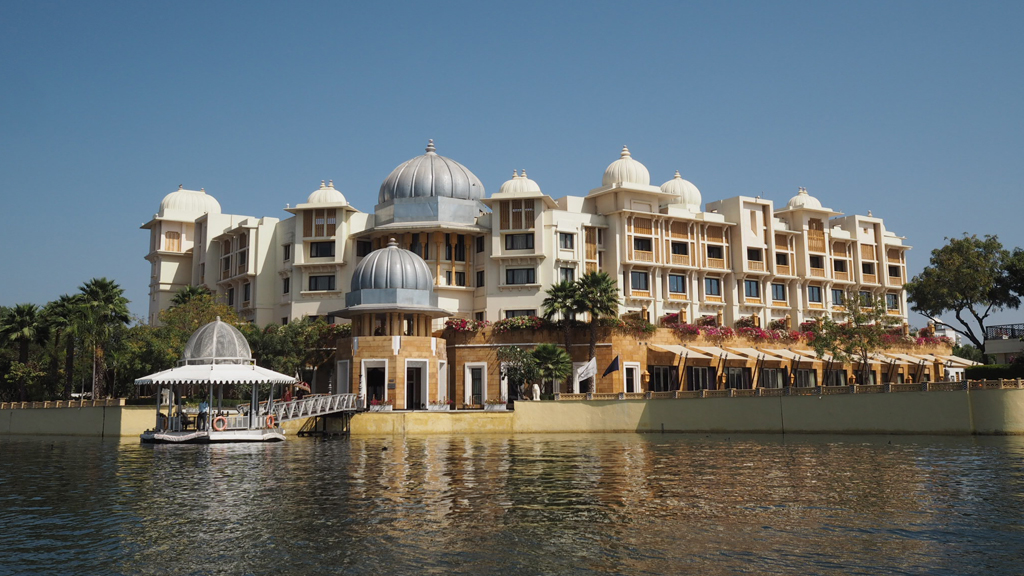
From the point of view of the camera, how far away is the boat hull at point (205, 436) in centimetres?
4016

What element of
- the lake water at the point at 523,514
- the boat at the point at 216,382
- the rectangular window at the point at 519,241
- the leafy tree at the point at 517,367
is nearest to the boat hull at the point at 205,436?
the boat at the point at 216,382

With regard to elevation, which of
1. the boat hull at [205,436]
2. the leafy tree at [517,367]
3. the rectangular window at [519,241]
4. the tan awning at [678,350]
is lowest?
the boat hull at [205,436]

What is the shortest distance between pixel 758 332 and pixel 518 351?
18.2 m

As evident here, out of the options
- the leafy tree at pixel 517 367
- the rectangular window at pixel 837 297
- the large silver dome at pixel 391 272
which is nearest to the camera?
the leafy tree at pixel 517 367

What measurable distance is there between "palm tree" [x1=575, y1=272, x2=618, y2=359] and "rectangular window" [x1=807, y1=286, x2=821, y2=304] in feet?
80.6

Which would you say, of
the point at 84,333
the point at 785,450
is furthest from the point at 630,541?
the point at 84,333

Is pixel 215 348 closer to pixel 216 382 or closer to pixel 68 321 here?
pixel 216 382

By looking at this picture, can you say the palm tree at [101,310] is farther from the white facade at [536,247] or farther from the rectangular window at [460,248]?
the rectangular window at [460,248]

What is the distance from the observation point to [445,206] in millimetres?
65125

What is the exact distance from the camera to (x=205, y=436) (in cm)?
4022

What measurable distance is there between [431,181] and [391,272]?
12790 mm

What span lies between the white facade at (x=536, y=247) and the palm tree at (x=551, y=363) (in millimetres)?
10037

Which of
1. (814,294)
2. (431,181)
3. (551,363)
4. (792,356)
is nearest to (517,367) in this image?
(551,363)

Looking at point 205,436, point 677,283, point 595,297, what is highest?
point 677,283
